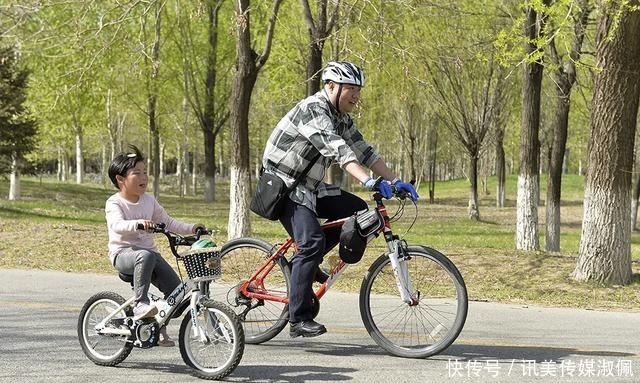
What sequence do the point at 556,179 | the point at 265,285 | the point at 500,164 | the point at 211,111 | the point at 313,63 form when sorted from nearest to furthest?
1. the point at 265,285
2. the point at 313,63
3. the point at 556,179
4. the point at 211,111
5. the point at 500,164

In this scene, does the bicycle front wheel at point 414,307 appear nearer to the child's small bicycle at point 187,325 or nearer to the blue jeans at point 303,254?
the blue jeans at point 303,254

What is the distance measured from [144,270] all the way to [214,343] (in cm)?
71

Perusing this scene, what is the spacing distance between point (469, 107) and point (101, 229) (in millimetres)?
16134

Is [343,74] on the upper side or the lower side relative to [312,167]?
upper

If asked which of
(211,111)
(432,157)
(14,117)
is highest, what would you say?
(211,111)

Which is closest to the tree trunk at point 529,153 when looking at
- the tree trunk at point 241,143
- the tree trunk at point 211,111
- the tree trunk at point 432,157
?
the tree trunk at point 241,143

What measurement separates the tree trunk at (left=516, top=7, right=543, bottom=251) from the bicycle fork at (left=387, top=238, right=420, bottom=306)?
10593mm

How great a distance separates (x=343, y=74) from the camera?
5527 mm

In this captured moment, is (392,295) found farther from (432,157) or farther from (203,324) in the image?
(432,157)

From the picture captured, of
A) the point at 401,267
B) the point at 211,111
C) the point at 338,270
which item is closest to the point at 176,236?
the point at 338,270

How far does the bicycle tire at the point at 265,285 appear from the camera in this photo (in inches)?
238

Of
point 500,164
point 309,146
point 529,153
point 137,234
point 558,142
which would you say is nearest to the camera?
point 137,234

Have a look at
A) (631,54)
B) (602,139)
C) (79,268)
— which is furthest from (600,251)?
(79,268)

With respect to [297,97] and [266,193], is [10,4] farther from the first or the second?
[297,97]
